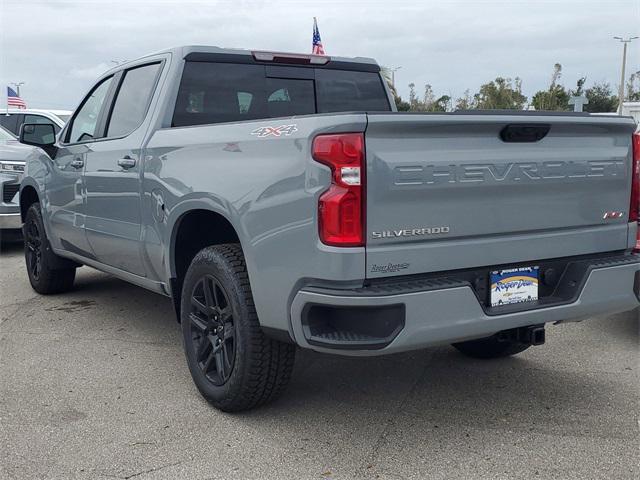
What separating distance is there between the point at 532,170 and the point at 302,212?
1097 mm

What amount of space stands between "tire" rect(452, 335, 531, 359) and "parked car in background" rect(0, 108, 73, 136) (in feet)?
29.0

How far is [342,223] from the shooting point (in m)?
2.88

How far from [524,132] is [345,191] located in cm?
96

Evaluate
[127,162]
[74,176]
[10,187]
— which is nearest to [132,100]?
[127,162]

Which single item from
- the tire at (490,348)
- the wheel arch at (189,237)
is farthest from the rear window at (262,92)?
the tire at (490,348)

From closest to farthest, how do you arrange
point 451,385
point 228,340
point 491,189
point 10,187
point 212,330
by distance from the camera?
point 491,189 → point 228,340 → point 212,330 → point 451,385 → point 10,187

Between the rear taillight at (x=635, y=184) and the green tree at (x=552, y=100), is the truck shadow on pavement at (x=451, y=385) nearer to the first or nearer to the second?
the rear taillight at (x=635, y=184)

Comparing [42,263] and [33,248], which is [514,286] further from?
[33,248]

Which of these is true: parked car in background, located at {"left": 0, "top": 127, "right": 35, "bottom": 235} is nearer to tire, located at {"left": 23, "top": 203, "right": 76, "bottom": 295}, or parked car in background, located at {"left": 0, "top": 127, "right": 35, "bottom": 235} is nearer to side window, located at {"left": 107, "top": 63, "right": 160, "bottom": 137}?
tire, located at {"left": 23, "top": 203, "right": 76, "bottom": 295}

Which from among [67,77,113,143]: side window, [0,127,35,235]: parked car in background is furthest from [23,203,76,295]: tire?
[0,127,35,235]: parked car in background

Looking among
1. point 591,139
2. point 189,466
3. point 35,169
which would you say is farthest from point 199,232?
point 35,169

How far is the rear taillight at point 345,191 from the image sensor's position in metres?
2.87

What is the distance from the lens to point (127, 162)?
14.6 ft

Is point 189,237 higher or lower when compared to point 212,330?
higher
